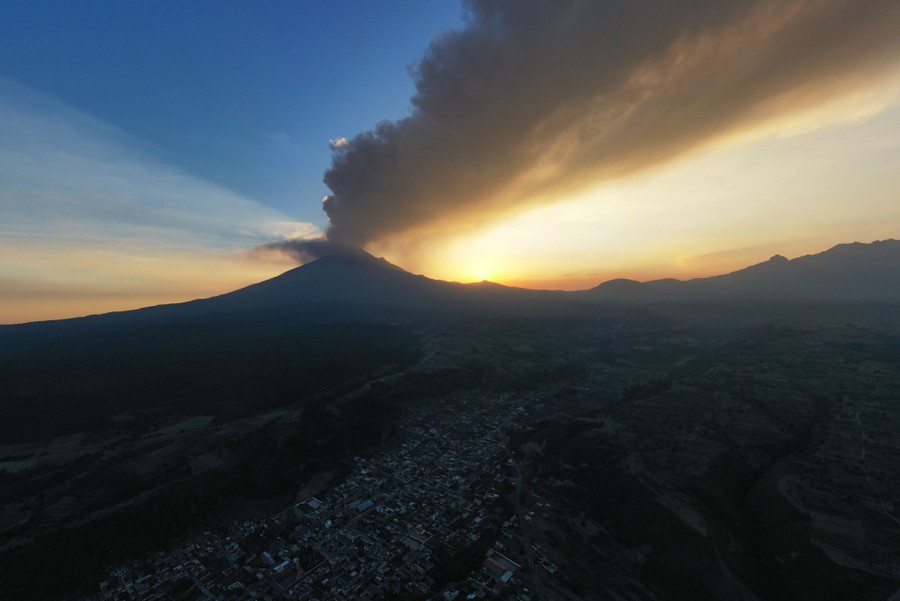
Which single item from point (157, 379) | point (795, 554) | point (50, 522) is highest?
point (157, 379)

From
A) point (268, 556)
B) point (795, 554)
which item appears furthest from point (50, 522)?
point (795, 554)

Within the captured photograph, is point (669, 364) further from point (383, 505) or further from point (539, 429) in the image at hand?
point (383, 505)

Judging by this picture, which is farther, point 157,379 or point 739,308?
point 739,308

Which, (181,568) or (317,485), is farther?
(317,485)

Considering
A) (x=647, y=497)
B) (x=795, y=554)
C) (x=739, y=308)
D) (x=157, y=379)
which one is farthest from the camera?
(x=739, y=308)

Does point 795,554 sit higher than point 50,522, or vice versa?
point 50,522

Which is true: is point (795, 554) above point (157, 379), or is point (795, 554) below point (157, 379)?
below

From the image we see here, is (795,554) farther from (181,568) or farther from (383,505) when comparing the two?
(181,568)

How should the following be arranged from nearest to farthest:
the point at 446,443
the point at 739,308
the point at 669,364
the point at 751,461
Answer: the point at 751,461 → the point at 446,443 → the point at 669,364 → the point at 739,308

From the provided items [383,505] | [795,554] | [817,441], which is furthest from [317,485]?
[817,441]
